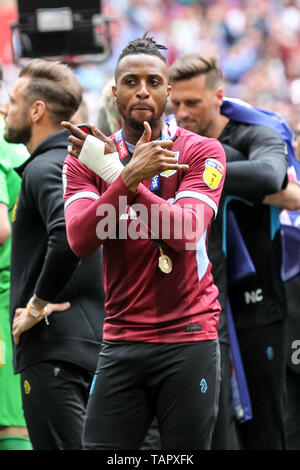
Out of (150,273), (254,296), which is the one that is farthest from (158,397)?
(254,296)

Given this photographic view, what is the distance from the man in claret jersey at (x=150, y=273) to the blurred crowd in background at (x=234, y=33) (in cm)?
1366

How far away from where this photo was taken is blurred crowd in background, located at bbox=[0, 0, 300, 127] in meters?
18.0

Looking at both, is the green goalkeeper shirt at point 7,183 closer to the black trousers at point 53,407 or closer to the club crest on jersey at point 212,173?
the black trousers at point 53,407

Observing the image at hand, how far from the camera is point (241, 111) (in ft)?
17.4

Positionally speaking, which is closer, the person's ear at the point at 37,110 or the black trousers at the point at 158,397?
the black trousers at the point at 158,397

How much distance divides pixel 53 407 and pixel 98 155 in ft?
5.25

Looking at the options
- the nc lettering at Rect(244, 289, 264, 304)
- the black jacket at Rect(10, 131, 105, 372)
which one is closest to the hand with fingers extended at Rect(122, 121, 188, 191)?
the black jacket at Rect(10, 131, 105, 372)

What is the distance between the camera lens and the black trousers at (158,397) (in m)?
3.64

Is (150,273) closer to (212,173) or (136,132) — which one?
(212,173)

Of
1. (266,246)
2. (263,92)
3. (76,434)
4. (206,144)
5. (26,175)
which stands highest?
(206,144)

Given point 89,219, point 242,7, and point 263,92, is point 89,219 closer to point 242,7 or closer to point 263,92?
point 263,92

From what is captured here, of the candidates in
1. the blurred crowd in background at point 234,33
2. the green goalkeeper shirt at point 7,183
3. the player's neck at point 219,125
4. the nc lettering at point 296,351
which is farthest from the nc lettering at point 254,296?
the blurred crowd in background at point 234,33

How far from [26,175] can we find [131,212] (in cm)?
127

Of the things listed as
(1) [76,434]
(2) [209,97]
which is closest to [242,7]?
(2) [209,97]
